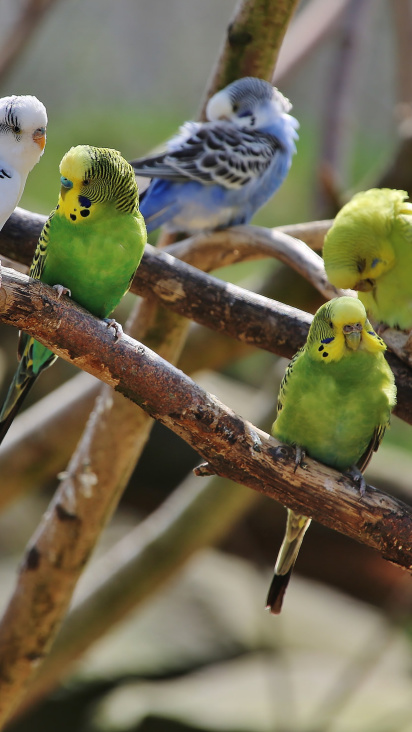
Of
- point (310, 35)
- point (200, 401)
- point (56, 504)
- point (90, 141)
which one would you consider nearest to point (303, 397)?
point (200, 401)

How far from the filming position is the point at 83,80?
867 centimetres

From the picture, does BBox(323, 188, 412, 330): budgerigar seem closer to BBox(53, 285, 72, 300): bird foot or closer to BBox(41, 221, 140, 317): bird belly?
BBox(41, 221, 140, 317): bird belly

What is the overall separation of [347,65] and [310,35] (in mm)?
388

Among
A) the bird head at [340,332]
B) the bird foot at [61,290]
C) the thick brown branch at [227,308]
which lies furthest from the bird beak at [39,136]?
the bird head at [340,332]

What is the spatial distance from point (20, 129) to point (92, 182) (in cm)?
23

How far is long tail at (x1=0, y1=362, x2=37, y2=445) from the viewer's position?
203 cm

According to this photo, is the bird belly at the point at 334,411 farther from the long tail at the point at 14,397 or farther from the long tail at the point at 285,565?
the long tail at the point at 14,397

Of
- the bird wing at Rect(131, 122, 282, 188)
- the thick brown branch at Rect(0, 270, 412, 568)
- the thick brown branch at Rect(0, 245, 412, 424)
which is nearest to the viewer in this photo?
the thick brown branch at Rect(0, 270, 412, 568)

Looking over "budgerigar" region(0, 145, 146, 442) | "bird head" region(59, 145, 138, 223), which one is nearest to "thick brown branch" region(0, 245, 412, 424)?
"budgerigar" region(0, 145, 146, 442)

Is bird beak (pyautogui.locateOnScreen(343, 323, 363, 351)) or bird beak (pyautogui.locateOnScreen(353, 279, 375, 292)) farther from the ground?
bird beak (pyautogui.locateOnScreen(353, 279, 375, 292))

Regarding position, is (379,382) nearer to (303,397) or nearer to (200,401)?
(303,397)

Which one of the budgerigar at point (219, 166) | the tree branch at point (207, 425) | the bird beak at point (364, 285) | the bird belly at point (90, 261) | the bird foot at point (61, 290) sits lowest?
the tree branch at point (207, 425)

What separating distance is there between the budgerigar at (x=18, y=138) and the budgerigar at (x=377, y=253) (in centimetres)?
96

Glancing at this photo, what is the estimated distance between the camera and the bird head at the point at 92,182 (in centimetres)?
175
